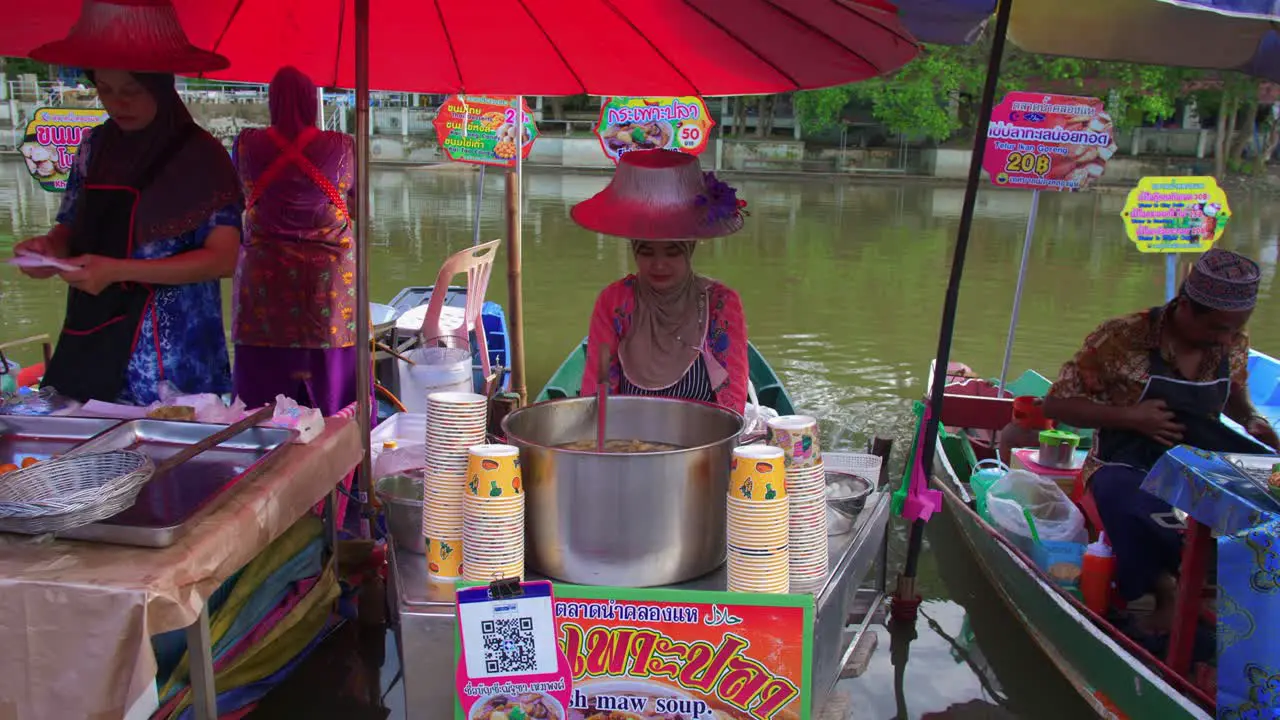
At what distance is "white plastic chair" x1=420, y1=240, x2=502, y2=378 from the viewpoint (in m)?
5.21

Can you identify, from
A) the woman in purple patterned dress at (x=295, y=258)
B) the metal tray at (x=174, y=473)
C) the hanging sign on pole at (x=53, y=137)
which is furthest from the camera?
the hanging sign on pole at (x=53, y=137)

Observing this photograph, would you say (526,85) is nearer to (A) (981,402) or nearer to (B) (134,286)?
(B) (134,286)

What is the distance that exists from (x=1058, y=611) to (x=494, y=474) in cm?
220

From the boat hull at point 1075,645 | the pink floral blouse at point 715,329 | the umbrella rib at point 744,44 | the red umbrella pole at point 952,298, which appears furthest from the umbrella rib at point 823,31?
the boat hull at point 1075,645

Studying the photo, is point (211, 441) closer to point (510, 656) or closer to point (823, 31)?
point (510, 656)

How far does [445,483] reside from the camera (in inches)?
79.5

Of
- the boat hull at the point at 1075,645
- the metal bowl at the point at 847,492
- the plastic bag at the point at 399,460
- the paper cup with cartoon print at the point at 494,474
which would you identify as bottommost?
the boat hull at the point at 1075,645

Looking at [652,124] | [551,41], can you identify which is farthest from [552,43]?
[652,124]

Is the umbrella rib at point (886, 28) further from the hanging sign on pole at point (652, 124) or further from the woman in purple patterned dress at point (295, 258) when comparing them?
the hanging sign on pole at point (652, 124)

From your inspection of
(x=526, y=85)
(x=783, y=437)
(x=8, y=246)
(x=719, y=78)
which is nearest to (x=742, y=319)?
(x=719, y=78)

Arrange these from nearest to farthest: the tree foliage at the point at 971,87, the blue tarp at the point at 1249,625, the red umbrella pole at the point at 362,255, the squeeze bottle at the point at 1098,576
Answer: the blue tarp at the point at 1249,625, the red umbrella pole at the point at 362,255, the squeeze bottle at the point at 1098,576, the tree foliage at the point at 971,87

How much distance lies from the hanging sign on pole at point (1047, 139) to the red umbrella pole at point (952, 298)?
2.02 metres

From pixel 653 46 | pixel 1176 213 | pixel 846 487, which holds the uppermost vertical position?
pixel 653 46

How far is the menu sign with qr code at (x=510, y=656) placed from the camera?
5.95 feet
